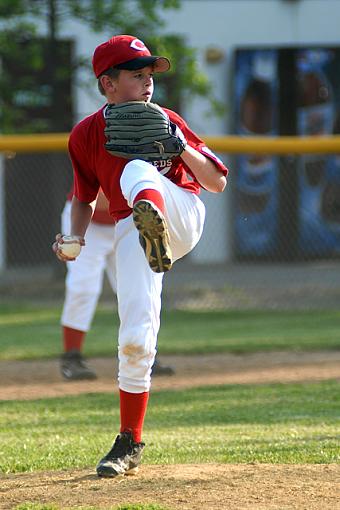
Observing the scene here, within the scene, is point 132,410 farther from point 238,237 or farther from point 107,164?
point 238,237

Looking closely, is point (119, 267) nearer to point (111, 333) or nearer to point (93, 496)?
point (93, 496)

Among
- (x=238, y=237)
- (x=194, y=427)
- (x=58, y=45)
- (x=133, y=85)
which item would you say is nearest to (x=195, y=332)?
(x=238, y=237)

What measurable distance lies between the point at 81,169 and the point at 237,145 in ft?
24.4

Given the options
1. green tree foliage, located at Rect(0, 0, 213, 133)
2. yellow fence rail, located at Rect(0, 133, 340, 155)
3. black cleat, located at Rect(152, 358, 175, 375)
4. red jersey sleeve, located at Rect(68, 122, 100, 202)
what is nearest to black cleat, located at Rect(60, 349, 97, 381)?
black cleat, located at Rect(152, 358, 175, 375)

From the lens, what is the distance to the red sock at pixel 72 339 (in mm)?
8289

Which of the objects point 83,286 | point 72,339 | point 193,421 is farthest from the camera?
point 72,339

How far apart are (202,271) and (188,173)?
339 inches

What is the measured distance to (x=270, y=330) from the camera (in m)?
11.2

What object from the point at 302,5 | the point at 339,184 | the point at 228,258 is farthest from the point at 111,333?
the point at 302,5

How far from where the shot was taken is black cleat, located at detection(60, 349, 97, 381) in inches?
325

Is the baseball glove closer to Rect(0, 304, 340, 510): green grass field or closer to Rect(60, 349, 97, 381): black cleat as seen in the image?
Rect(0, 304, 340, 510): green grass field

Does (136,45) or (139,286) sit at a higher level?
(136,45)

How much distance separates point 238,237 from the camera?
587 inches

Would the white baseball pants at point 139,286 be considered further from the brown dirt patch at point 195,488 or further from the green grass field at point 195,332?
the green grass field at point 195,332
